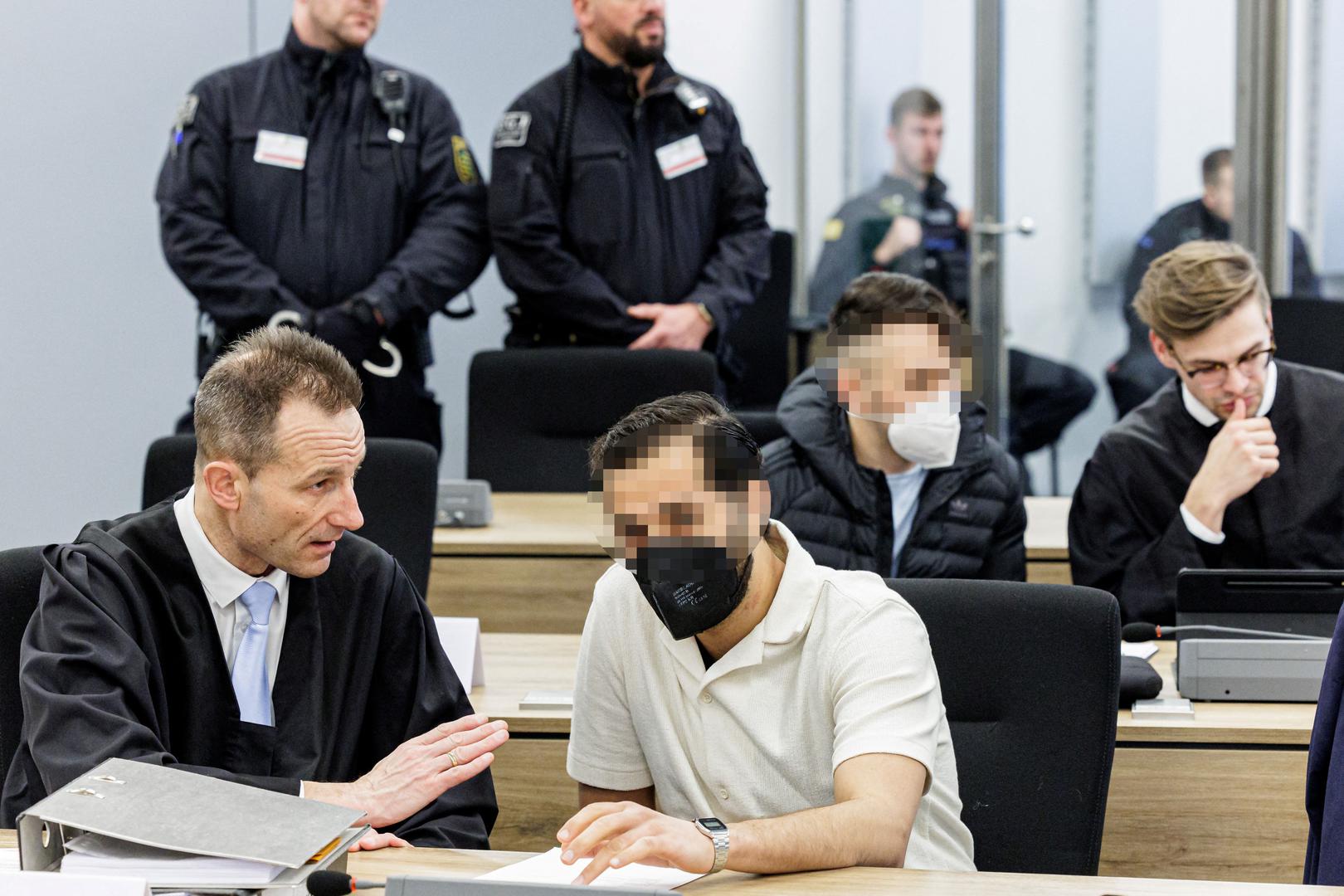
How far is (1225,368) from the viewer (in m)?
2.78

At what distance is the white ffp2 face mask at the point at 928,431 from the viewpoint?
2602mm

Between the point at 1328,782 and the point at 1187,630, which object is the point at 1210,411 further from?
the point at 1328,782

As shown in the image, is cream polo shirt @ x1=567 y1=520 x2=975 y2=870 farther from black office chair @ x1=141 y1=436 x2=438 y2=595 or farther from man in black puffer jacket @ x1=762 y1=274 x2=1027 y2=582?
black office chair @ x1=141 y1=436 x2=438 y2=595

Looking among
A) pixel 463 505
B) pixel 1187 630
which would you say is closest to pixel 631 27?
pixel 463 505

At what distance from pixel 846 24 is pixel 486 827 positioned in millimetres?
4362

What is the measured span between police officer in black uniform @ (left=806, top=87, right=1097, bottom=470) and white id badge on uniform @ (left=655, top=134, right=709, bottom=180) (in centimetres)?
145

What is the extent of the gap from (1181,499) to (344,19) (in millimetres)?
2364

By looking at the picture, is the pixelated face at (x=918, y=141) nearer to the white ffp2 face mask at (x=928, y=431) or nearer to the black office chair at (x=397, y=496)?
the white ffp2 face mask at (x=928, y=431)

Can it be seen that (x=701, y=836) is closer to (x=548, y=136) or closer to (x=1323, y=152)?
(x=548, y=136)

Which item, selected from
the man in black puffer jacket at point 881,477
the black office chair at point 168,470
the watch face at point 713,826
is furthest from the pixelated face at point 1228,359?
the black office chair at point 168,470

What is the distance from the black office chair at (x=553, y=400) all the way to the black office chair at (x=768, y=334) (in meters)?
1.57

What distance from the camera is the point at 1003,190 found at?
5.42 m

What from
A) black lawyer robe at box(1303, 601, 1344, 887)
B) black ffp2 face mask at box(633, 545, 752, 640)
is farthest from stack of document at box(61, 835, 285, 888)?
black lawyer robe at box(1303, 601, 1344, 887)

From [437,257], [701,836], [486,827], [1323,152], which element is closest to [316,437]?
[486,827]
